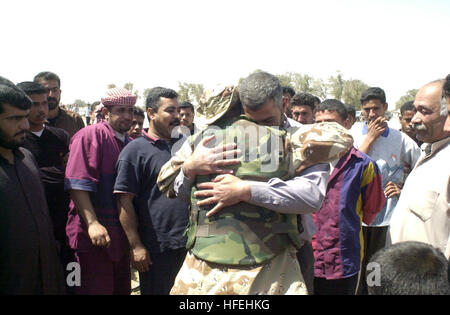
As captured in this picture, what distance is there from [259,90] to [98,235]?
186 centimetres

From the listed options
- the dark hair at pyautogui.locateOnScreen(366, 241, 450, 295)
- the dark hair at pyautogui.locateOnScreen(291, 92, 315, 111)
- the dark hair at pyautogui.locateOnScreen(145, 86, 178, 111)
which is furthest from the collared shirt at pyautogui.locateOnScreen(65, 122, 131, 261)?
the dark hair at pyautogui.locateOnScreen(291, 92, 315, 111)

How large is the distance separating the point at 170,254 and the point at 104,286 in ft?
2.11

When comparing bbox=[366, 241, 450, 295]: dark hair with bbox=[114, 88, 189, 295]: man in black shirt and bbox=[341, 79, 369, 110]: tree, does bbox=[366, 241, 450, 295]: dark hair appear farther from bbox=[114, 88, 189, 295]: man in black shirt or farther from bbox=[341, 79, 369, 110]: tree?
bbox=[341, 79, 369, 110]: tree

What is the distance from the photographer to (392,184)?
4250 millimetres

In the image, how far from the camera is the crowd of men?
195 cm

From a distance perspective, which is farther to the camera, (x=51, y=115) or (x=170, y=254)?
(x=51, y=115)

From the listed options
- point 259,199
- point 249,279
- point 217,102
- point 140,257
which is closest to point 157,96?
point 140,257

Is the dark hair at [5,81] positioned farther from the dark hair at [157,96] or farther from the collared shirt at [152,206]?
the dark hair at [157,96]

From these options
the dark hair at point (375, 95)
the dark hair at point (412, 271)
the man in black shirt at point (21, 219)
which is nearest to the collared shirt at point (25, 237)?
the man in black shirt at point (21, 219)

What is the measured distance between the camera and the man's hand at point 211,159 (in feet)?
6.47

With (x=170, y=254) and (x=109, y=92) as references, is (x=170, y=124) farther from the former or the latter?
(x=170, y=254)
